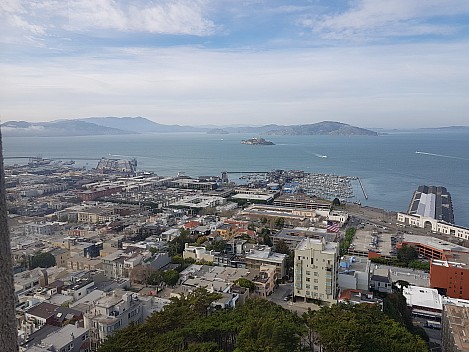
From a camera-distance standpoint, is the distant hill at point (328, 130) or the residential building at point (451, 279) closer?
the residential building at point (451, 279)

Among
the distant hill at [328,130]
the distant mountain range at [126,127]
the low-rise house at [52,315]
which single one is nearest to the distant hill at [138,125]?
the distant mountain range at [126,127]

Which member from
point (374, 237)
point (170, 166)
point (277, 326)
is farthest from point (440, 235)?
point (170, 166)

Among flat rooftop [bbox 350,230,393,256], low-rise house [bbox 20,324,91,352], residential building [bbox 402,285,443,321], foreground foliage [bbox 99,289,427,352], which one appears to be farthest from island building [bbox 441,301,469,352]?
low-rise house [bbox 20,324,91,352]

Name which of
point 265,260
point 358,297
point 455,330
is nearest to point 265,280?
point 265,260

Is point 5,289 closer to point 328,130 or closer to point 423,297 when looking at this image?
point 423,297

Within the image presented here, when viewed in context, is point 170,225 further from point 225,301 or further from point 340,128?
point 340,128

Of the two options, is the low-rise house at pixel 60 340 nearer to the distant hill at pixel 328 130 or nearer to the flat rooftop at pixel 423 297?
the flat rooftop at pixel 423 297

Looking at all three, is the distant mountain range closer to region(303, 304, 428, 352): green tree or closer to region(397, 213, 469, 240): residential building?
region(397, 213, 469, 240): residential building
